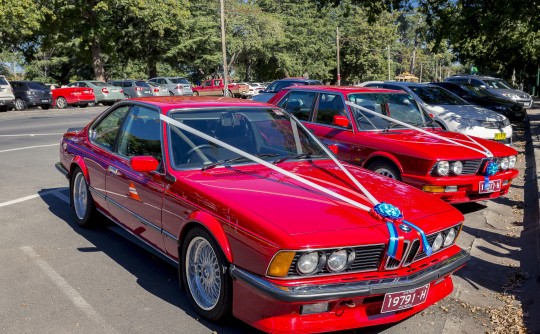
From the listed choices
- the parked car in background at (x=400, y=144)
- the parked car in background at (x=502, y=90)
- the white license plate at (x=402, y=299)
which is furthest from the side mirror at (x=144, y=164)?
the parked car in background at (x=502, y=90)

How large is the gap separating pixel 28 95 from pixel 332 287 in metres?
27.2

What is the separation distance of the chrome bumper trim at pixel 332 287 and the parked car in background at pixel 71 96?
92.8ft

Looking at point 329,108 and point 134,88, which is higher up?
point 329,108

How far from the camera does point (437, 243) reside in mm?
3730

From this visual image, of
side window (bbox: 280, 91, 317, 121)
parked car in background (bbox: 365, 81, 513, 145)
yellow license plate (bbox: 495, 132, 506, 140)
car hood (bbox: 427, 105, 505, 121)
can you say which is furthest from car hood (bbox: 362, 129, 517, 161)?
car hood (bbox: 427, 105, 505, 121)

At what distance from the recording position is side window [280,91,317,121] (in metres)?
8.07

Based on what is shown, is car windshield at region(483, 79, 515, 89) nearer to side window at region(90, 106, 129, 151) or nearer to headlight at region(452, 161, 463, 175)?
headlight at region(452, 161, 463, 175)

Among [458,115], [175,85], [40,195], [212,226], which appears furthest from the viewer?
[175,85]

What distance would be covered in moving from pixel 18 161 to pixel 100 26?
29.0 meters

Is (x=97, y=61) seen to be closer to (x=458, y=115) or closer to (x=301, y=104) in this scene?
(x=458, y=115)

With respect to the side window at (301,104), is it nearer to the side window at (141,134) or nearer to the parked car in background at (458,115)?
the parked car in background at (458,115)

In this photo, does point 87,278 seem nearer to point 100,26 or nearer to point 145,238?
point 145,238

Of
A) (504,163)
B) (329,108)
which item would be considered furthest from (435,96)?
(504,163)

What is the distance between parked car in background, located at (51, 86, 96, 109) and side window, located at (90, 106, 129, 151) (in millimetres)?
25166
